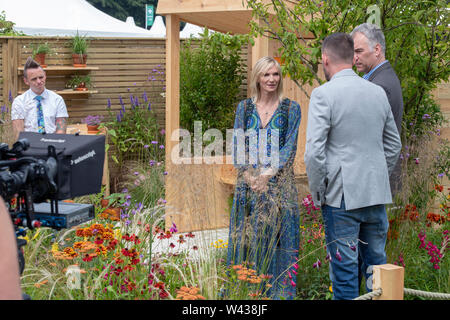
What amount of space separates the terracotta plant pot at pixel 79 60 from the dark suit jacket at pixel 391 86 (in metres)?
5.23

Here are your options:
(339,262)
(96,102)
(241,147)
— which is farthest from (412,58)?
(96,102)

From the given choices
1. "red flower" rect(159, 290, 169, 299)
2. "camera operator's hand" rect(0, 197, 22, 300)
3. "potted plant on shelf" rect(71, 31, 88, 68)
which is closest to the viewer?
"camera operator's hand" rect(0, 197, 22, 300)

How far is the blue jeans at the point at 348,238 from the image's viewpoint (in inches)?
123

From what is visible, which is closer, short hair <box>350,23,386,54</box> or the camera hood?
the camera hood

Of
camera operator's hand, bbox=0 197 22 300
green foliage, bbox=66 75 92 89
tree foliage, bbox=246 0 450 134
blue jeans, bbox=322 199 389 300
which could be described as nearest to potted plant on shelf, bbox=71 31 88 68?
green foliage, bbox=66 75 92 89

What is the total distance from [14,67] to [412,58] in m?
5.32

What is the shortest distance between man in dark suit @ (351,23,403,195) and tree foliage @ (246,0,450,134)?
25cm

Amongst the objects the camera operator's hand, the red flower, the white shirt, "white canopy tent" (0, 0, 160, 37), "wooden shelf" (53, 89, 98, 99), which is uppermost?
"white canopy tent" (0, 0, 160, 37)

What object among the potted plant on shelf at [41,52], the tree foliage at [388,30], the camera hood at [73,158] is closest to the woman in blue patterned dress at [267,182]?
the tree foliage at [388,30]

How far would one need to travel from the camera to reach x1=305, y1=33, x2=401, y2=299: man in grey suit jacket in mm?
3061

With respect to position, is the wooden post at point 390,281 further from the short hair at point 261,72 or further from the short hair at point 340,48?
the short hair at point 261,72

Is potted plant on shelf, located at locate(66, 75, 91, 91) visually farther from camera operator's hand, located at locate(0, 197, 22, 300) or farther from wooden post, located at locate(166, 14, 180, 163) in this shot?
camera operator's hand, located at locate(0, 197, 22, 300)

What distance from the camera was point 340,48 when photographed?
3.18 metres

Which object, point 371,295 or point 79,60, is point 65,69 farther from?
point 371,295
